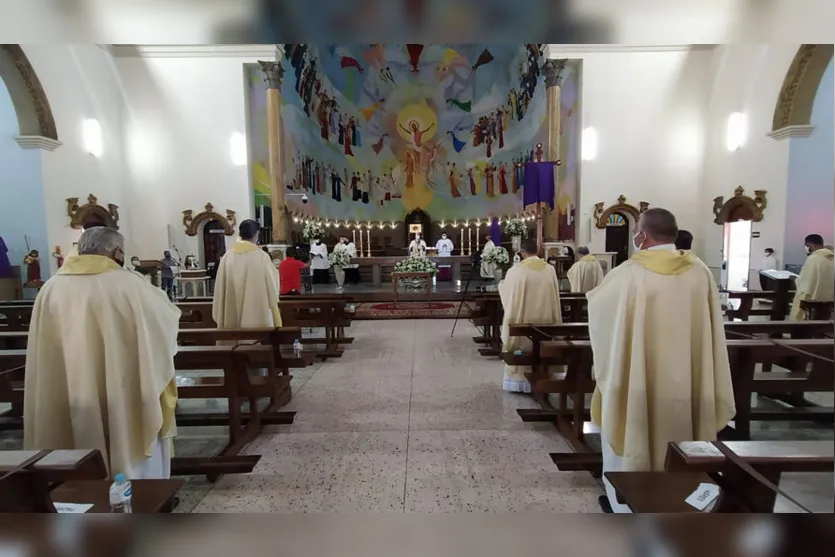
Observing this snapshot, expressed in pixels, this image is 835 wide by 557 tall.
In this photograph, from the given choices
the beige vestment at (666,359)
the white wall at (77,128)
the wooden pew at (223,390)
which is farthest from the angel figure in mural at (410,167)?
the beige vestment at (666,359)

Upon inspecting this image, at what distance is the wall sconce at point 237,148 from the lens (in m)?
12.9

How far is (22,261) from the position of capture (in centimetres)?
458

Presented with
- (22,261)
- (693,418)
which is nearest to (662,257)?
(693,418)

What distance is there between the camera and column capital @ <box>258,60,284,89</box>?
41.4 feet

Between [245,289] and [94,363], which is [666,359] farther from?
[245,289]

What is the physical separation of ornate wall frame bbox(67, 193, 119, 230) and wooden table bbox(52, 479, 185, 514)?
9.96 meters

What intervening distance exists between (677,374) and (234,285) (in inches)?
167

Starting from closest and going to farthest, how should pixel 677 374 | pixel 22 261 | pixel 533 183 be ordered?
pixel 677 374
pixel 22 261
pixel 533 183

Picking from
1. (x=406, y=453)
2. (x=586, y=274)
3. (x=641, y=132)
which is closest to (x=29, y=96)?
(x=406, y=453)

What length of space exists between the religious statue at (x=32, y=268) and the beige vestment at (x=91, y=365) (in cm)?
292

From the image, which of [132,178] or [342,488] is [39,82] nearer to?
[132,178]

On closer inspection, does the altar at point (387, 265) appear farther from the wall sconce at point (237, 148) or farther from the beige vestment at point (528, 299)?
the beige vestment at point (528, 299)

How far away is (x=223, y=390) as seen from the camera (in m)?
3.26

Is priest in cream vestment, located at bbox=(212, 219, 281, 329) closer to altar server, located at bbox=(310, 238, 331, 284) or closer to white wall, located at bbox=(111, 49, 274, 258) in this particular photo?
white wall, located at bbox=(111, 49, 274, 258)
